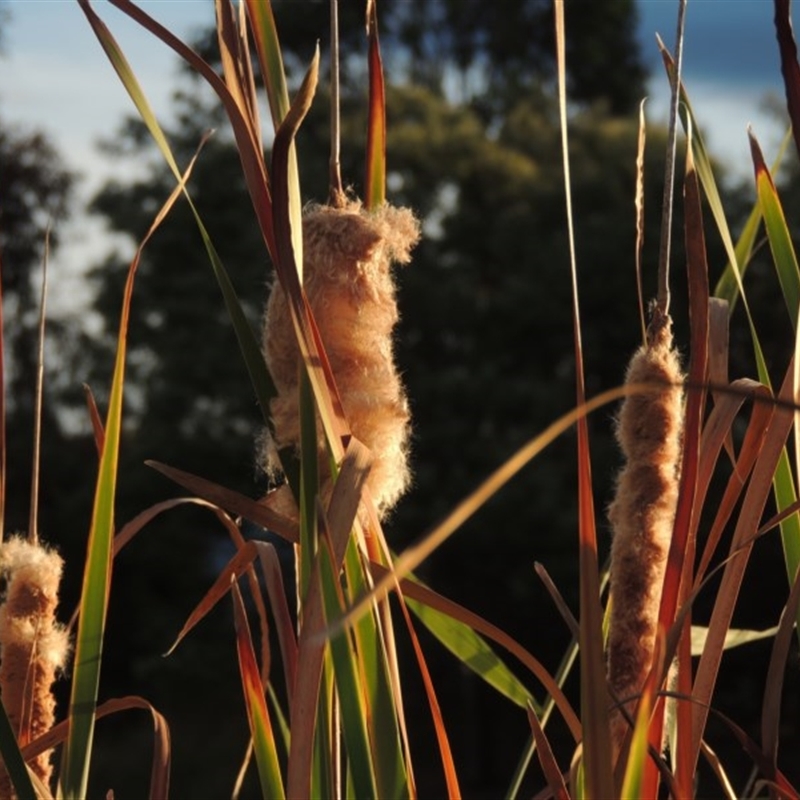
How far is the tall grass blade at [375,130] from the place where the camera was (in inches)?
25.6

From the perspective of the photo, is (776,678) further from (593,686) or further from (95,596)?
(95,596)

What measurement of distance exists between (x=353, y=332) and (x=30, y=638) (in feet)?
0.90

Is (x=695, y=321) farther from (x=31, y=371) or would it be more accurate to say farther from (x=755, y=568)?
(x=31, y=371)

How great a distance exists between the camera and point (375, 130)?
2.25 feet

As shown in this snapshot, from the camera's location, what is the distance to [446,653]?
25.0 feet

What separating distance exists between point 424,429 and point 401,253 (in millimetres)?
6372

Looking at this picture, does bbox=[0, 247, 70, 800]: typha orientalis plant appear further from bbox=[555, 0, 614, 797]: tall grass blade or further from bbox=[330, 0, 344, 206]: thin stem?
bbox=[555, 0, 614, 797]: tall grass blade

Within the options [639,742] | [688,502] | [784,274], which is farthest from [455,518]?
[784,274]

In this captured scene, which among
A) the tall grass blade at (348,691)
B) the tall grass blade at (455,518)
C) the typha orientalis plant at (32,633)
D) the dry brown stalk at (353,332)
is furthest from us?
the typha orientalis plant at (32,633)

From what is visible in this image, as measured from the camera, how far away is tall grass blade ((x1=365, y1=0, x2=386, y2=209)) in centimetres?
65

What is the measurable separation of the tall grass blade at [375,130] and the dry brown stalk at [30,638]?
0.26 m

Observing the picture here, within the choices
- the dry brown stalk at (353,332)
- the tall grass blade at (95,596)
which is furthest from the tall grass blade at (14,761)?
the dry brown stalk at (353,332)

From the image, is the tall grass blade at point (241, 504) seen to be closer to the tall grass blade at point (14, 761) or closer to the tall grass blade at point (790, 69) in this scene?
the tall grass blade at point (14, 761)

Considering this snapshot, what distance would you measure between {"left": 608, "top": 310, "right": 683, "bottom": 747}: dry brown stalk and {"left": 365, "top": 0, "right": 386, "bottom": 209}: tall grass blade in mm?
160
